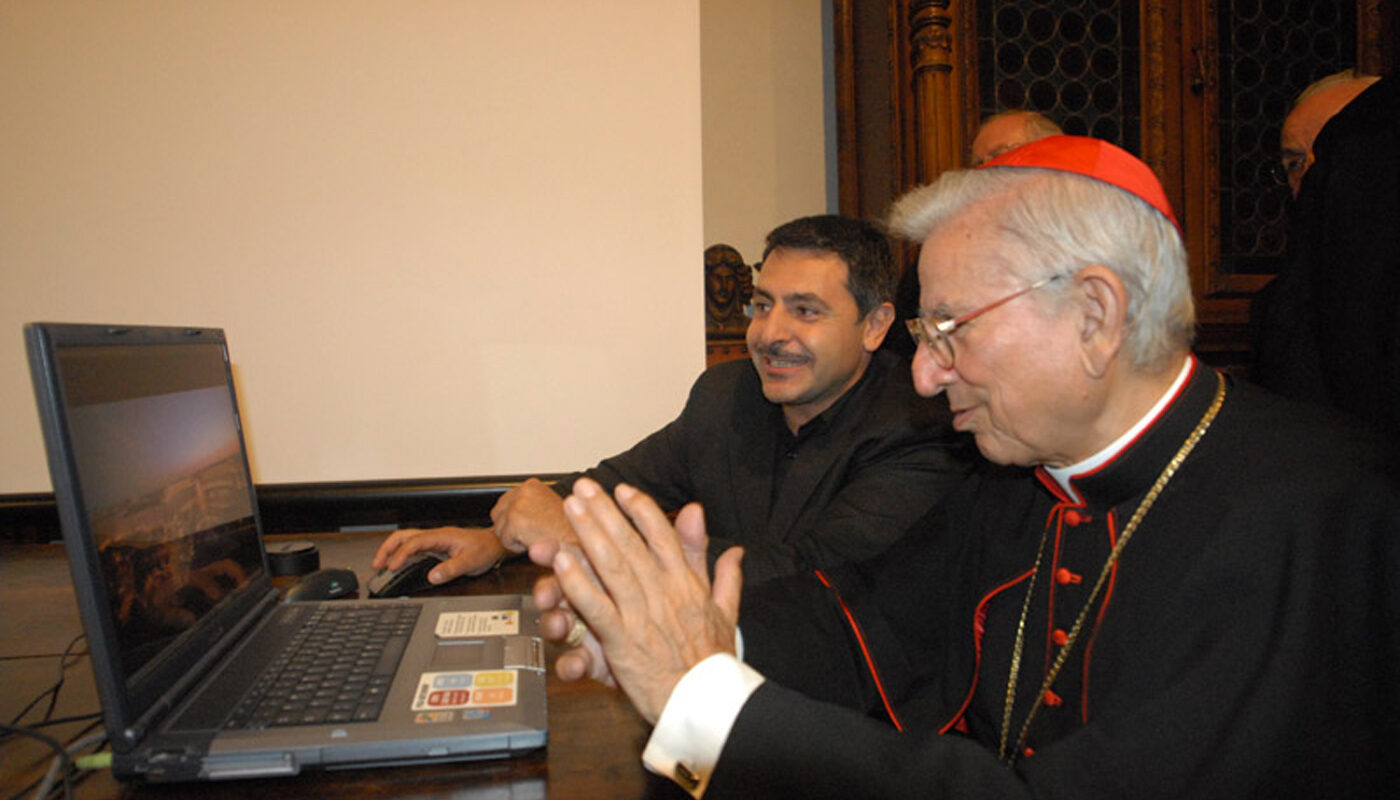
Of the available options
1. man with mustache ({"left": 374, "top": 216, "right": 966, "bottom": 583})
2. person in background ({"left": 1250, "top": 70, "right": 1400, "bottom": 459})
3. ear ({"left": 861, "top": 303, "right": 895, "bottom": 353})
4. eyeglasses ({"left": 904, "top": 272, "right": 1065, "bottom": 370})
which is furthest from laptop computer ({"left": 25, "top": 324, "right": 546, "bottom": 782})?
person in background ({"left": 1250, "top": 70, "right": 1400, "bottom": 459})

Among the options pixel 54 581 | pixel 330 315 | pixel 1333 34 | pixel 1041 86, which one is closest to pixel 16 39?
pixel 330 315

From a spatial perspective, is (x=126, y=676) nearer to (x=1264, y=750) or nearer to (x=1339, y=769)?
(x=1264, y=750)

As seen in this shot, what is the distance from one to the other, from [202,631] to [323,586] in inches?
17.7

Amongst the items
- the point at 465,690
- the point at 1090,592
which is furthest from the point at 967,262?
the point at 465,690

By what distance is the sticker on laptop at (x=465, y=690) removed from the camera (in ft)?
2.98

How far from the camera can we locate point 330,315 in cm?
247

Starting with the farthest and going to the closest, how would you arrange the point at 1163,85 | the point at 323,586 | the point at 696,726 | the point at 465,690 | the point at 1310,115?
1. the point at 1163,85
2. the point at 1310,115
3. the point at 323,586
4. the point at 465,690
5. the point at 696,726

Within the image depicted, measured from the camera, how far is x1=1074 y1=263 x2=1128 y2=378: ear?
3.14 ft

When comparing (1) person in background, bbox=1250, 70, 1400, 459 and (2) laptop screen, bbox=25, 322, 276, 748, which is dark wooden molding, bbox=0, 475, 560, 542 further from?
(1) person in background, bbox=1250, 70, 1400, 459

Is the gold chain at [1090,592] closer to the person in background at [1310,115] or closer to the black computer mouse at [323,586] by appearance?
the black computer mouse at [323,586]

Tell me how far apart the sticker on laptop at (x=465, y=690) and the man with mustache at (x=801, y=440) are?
0.64m

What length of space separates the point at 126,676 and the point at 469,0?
7.25 feet

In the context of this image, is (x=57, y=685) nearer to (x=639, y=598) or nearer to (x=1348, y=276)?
(x=639, y=598)

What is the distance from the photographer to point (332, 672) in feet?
3.27
